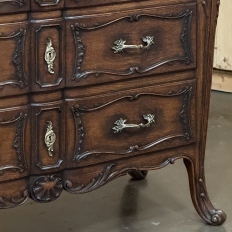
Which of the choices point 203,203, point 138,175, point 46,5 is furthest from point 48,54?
point 138,175

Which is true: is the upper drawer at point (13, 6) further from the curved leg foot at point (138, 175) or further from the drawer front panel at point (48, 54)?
the curved leg foot at point (138, 175)

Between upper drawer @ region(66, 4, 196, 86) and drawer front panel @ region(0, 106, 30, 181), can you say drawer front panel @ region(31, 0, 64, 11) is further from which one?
drawer front panel @ region(0, 106, 30, 181)

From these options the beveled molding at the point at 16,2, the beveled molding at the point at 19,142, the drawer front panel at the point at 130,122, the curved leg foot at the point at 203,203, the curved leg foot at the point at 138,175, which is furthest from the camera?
the curved leg foot at the point at 138,175

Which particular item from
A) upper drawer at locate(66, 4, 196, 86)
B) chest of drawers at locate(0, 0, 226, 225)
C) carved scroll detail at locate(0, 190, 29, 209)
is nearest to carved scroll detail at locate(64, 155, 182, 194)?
chest of drawers at locate(0, 0, 226, 225)

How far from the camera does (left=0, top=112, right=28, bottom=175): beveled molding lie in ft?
4.87

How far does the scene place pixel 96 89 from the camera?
158 cm

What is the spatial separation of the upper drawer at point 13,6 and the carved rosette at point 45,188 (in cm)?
44

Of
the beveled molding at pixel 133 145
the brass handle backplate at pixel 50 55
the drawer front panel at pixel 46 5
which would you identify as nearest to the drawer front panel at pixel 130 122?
the beveled molding at pixel 133 145

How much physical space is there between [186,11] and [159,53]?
5.3 inches

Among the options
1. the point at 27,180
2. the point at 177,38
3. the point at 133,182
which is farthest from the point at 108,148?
the point at 133,182

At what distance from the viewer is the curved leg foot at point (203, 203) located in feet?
6.25

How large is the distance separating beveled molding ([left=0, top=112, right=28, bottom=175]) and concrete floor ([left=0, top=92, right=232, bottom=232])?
1.45ft

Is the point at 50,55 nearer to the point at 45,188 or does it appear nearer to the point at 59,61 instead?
the point at 59,61

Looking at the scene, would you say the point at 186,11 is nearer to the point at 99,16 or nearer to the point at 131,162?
the point at 99,16
